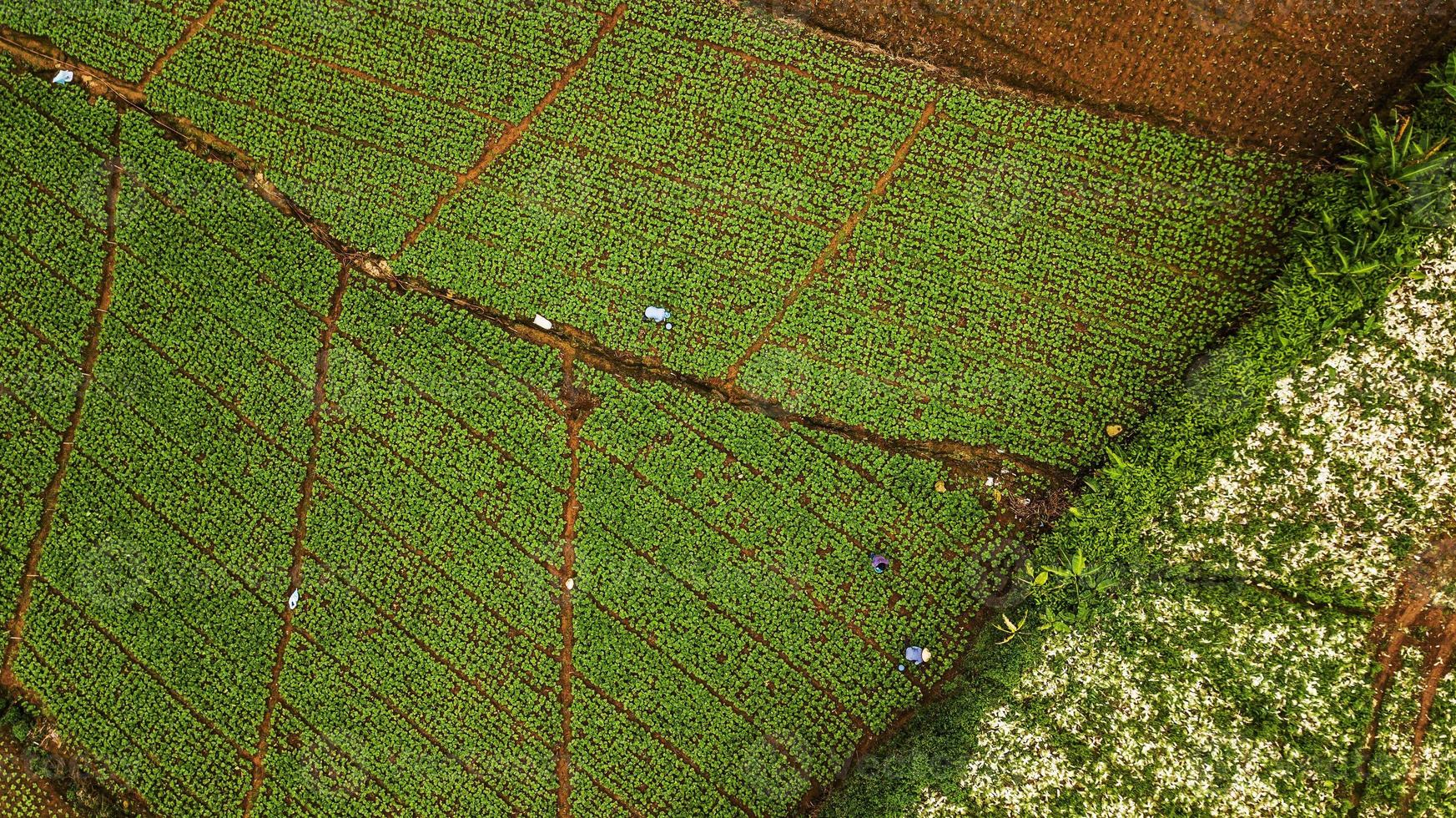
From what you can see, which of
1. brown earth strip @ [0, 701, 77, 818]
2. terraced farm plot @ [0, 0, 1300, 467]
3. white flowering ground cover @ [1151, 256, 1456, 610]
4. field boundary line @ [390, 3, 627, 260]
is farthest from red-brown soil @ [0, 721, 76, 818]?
white flowering ground cover @ [1151, 256, 1456, 610]

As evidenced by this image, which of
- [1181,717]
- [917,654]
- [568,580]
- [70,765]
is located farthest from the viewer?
[70,765]

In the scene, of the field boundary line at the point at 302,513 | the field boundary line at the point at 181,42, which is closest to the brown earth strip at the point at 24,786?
the field boundary line at the point at 302,513

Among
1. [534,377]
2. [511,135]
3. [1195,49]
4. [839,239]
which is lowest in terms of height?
[534,377]

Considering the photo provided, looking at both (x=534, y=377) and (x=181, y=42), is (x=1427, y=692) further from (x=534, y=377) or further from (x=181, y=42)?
(x=181, y=42)

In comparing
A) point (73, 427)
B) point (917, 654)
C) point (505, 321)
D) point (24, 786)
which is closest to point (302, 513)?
point (73, 427)

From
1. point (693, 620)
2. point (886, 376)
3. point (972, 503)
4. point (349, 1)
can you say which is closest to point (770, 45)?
point (886, 376)

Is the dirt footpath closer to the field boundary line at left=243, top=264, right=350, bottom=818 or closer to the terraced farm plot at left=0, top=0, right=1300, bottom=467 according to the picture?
the terraced farm plot at left=0, top=0, right=1300, bottom=467
